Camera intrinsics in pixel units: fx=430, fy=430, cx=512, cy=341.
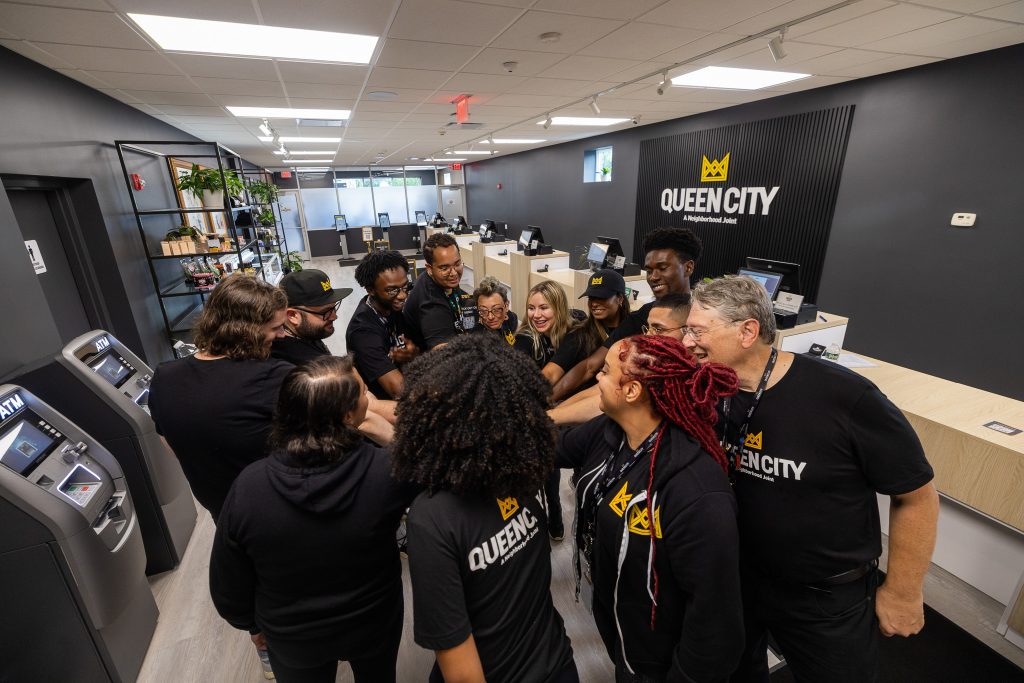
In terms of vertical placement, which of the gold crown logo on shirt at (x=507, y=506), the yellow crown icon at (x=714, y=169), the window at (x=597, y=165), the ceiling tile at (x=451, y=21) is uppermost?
the ceiling tile at (x=451, y=21)

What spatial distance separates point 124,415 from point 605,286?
2.42 m

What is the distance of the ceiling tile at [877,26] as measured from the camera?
255 centimetres

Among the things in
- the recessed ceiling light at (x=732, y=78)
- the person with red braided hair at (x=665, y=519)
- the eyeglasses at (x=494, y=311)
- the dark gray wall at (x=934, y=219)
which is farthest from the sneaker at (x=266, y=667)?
the dark gray wall at (x=934, y=219)

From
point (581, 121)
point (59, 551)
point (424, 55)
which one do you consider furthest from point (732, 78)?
point (59, 551)

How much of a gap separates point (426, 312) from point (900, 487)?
192 centimetres

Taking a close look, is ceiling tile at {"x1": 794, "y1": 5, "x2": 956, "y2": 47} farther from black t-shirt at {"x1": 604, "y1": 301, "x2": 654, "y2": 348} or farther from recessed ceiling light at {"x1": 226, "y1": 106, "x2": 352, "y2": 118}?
recessed ceiling light at {"x1": 226, "y1": 106, "x2": 352, "y2": 118}

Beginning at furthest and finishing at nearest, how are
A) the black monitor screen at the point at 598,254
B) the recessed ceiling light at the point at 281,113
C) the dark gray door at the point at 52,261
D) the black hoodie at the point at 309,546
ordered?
the black monitor screen at the point at 598,254, the recessed ceiling light at the point at 281,113, the dark gray door at the point at 52,261, the black hoodie at the point at 309,546

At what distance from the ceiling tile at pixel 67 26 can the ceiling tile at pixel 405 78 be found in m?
1.55

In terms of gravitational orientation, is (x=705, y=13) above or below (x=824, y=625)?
above

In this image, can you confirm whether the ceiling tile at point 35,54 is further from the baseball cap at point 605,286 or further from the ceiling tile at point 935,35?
the ceiling tile at point 935,35

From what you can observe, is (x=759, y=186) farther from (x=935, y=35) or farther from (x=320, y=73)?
(x=320, y=73)

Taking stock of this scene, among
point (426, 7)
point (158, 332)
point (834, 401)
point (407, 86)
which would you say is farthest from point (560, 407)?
point (158, 332)

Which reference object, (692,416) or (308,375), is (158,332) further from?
(692,416)

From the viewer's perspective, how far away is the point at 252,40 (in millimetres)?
2777
